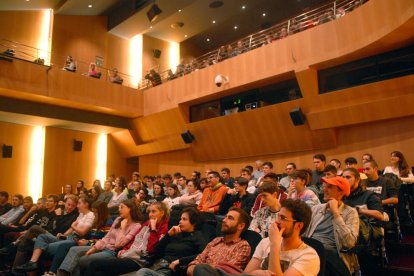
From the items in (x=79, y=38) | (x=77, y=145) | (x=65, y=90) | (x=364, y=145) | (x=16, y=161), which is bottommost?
(x=16, y=161)

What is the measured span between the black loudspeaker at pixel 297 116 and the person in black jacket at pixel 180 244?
457 cm

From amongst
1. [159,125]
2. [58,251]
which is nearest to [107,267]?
[58,251]

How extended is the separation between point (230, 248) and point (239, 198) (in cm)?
199

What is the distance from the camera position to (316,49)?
22.4ft

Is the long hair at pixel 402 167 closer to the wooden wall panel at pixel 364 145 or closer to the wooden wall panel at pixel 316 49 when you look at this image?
the wooden wall panel at pixel 364 145

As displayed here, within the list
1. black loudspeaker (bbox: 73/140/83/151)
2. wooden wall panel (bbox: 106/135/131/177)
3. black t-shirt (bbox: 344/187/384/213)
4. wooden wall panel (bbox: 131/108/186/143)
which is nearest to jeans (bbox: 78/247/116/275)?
black t-shirt (bbox: 344/187/384/213)

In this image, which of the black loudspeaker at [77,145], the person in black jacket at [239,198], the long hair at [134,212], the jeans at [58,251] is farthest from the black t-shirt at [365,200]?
the black loudspeaker at [77,145]

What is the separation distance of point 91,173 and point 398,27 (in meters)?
8.84

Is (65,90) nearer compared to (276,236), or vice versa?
(276,236)

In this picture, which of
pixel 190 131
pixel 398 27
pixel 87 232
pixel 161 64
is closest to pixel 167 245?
pixel 87 232

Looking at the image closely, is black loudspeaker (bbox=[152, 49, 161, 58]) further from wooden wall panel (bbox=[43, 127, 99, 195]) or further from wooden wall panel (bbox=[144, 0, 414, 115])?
wooden wall panel (bbox=[43, 127, 99, 195])

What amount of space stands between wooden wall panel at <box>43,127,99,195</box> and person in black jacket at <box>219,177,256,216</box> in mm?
6647

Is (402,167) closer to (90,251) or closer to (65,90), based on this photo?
(90,251)

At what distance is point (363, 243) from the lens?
276cm
